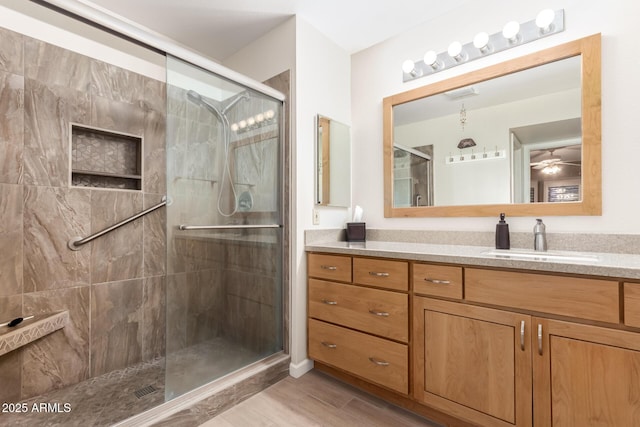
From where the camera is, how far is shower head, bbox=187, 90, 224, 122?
1.62 m

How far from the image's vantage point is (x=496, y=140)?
72.7 inches

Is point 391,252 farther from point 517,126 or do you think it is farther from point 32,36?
point 32,36

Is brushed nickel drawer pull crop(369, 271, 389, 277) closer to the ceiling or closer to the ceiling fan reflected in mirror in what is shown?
the ceiling fan reflected in mirror

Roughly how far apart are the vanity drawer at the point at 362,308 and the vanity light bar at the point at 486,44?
5.27 ft

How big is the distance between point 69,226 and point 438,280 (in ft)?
7.54

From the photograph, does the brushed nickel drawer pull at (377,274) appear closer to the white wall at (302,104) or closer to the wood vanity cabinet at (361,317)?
the wood vanity cabinet at (361,317)

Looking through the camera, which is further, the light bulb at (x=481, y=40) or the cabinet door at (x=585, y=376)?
the light bulb at (x=481, y=40)

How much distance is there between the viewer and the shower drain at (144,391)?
175 centimetres

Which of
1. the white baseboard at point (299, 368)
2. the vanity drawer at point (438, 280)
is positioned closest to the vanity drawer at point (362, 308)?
the vanity drawer at point (438, 280)

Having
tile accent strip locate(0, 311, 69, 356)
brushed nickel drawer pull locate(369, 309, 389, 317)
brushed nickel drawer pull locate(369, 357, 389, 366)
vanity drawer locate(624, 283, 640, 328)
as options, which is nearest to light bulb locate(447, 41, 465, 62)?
vanity drawer locate(624, 283, 640, 328)

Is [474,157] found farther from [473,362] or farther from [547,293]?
[473,362]

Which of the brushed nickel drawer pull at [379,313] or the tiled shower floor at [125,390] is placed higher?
the brushed nickel drawer pull at [379,313]

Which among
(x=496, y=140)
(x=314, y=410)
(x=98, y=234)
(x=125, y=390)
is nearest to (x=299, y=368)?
(x=314, y=410)

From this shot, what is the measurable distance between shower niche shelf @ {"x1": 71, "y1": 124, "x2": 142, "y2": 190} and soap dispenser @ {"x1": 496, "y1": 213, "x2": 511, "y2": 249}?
251 cm
